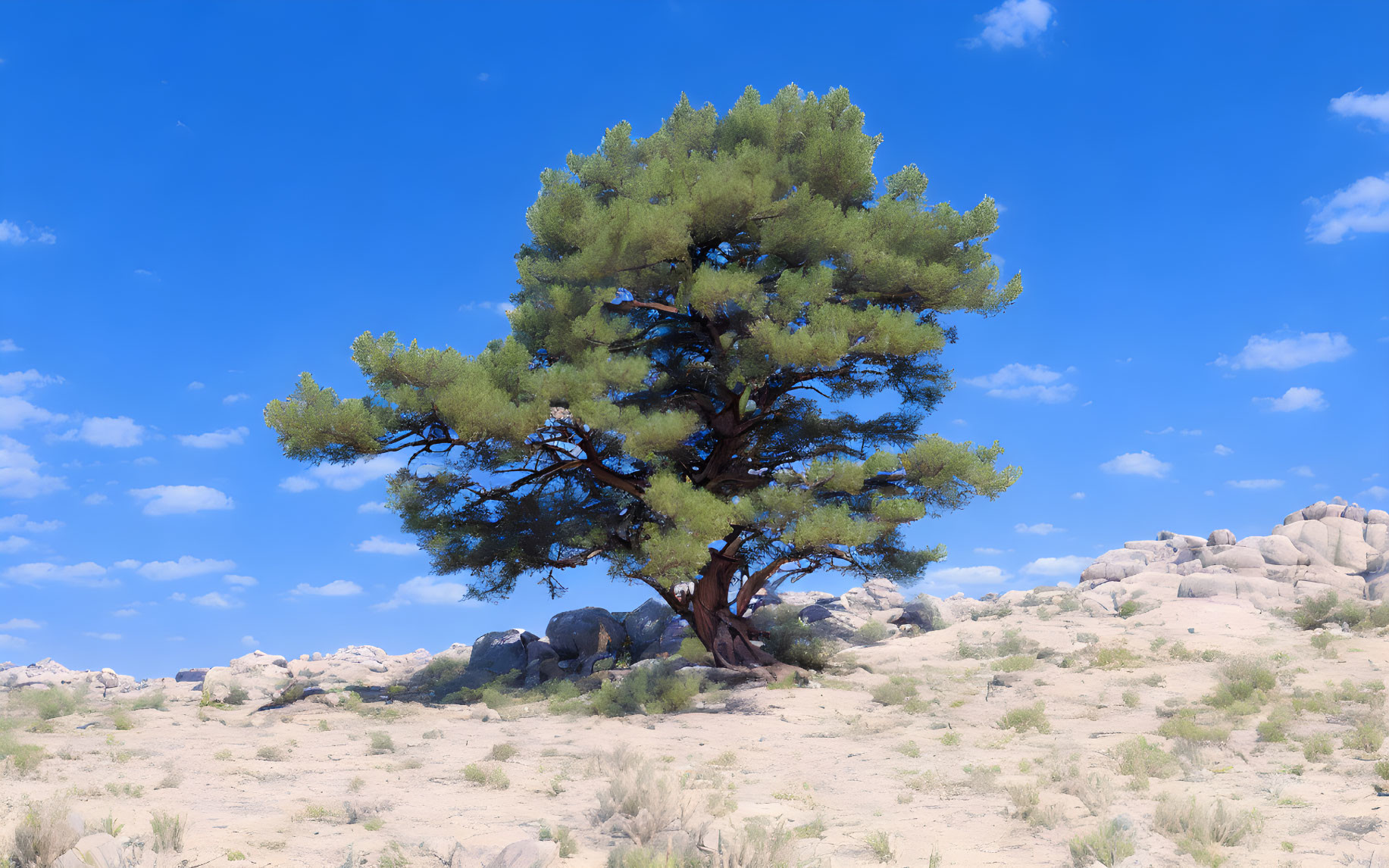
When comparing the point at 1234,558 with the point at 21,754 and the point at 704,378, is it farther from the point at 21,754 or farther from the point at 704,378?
the point at 21,754

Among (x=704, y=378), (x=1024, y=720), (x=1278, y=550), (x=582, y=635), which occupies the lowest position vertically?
(x=1024, y=720)

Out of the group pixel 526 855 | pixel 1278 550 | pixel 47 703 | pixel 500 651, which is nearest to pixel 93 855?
pixel 526 855

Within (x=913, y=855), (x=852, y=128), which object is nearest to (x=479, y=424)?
(x=852, y=128)

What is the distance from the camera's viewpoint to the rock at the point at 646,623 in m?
22.5

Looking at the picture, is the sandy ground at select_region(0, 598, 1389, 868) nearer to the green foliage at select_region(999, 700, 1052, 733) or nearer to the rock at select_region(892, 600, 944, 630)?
the green foliage at select_region(999, 700, 1052, 733)

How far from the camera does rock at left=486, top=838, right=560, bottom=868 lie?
5469mm

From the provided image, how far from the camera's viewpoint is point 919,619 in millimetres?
24531

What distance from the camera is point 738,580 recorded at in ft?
64.7

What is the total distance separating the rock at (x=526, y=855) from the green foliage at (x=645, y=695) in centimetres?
844

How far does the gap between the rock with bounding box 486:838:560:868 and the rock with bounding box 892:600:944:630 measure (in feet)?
64.3

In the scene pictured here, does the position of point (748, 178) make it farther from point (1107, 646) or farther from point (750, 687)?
point (1107, 646)

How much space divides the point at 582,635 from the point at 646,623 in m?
2.07

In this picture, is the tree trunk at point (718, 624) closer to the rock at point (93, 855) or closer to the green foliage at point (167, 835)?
the green foliage at point (167, 835)

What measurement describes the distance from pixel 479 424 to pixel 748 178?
6908mm
